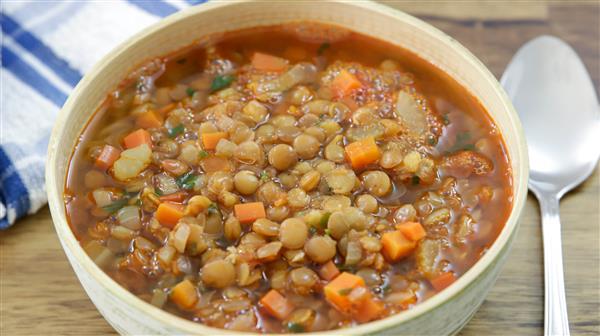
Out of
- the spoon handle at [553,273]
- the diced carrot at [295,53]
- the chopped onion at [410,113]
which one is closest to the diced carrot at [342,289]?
the chopped onion at [410,113]

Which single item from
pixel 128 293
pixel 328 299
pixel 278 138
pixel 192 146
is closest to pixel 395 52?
pixel 278 138

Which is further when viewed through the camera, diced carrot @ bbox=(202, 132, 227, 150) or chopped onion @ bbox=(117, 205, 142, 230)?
diced carrot @ bbox=(202, 132, 227, 150)

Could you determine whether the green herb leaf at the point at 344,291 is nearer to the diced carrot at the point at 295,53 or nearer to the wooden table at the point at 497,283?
the wooden table at the point at 497,283

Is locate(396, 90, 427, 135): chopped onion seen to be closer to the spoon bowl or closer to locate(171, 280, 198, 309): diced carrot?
the spoon bowl

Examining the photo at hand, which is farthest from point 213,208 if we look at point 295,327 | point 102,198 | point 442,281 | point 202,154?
point 442,281

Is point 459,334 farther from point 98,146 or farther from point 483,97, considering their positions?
point 98,146

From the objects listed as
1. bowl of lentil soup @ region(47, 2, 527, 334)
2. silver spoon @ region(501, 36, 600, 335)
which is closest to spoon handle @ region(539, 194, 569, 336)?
silver spoon @ region(501, 36, 600, 335)
